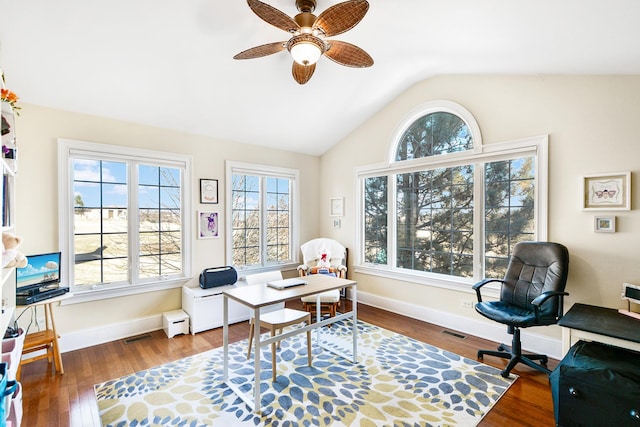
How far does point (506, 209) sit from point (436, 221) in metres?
0.81

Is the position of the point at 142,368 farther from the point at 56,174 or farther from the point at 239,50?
the point at 239,50

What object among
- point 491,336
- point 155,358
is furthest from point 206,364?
point 491,336

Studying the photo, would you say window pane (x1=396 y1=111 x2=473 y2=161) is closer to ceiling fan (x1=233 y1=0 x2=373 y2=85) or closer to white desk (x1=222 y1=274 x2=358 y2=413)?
ceiling fan (x1=233 y1=0 x2=373 y2=85)

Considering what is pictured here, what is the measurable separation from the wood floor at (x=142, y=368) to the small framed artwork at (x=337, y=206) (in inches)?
68.5

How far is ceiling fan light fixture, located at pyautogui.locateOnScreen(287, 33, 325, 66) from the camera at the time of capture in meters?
2.07

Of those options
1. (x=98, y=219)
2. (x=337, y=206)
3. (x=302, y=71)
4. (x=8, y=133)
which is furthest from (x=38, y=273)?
(x=337, y=206)

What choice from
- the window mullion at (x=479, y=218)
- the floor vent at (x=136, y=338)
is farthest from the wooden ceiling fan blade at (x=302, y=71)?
the floor vent at (x=136, y=338)

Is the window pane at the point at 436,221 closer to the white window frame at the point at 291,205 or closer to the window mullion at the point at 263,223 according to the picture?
the white window frame at the point at 291,205

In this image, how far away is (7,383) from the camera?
1272 mm

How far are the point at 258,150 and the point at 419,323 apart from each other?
3.26 metres

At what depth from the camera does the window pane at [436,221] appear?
3.60 m

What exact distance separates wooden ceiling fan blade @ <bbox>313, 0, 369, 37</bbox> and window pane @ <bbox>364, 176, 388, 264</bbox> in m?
2.63

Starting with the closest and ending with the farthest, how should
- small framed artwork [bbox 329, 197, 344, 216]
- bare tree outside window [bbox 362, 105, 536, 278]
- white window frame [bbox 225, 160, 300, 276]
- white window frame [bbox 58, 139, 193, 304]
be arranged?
1. white window frame [bbox 58, 139, 193, 304]
2. bare tree outside window [bbox 362, 105, 536, 278]
3. white window frame [bbox 225, 160, 300, 276]
4. small framed artwork [bbox 329, 197, 344, 216]

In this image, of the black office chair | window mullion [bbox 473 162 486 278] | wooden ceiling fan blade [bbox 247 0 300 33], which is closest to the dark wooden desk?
the black office chair
